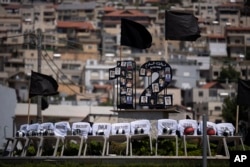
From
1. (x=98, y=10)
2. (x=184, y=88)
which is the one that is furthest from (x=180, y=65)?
(x=98, y=10)

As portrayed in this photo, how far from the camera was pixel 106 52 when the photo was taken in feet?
518

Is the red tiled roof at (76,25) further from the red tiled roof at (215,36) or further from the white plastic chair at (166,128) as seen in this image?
the white plastic chair at (166,128)

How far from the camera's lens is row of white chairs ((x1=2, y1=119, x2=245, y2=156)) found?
25.4 meters

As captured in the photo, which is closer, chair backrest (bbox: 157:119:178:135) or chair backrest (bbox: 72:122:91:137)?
chair backrest (bbox: 157:119:178:135)

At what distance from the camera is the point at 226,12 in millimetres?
185625

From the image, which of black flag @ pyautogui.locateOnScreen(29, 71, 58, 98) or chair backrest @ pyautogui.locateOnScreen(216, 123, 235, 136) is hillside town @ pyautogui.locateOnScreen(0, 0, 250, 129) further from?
chair backrest @ pyautogui.locateOnScreen(216, 123, 235, 136)

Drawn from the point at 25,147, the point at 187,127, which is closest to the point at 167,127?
the point at 187,127

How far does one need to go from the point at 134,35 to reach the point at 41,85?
3.95 m

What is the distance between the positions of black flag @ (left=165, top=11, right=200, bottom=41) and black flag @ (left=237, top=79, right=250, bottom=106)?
3.28 m

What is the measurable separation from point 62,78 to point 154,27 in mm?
41550

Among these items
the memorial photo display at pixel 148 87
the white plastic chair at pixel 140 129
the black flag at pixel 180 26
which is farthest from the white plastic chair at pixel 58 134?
the black flag at pixel 180 26

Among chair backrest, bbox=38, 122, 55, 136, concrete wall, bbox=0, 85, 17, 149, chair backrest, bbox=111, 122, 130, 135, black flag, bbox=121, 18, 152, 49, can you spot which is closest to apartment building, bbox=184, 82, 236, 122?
concrete wall, bbox=0, 85, 17, 149

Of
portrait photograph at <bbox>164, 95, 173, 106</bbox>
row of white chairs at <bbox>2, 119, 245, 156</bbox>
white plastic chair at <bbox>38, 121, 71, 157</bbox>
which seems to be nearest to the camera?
row of white chairs at <bbox>2, 119, 245, 156</bbox>

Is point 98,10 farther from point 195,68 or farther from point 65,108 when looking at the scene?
point 65,108
